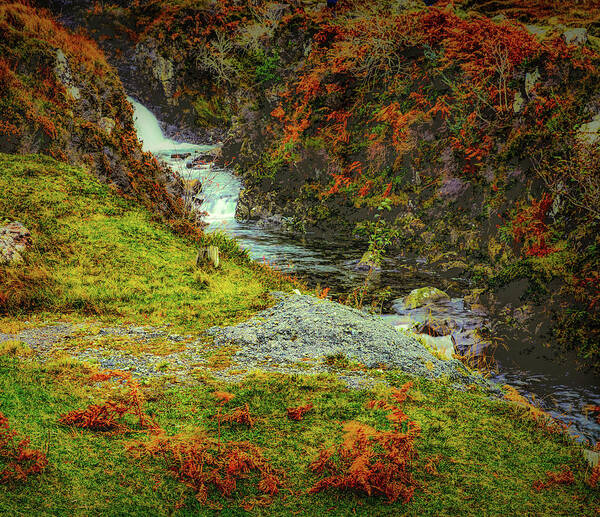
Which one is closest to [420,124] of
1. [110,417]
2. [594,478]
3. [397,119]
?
[397,119]

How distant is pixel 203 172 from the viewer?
1465cm

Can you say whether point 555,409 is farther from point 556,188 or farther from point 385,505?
point 556,188

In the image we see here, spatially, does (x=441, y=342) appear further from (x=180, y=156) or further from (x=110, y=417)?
(x=180, y=156)

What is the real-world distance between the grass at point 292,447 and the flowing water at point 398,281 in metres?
2.42

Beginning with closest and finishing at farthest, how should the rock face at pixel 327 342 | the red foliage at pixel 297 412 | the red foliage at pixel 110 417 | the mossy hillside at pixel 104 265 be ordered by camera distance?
the red foliage at pixel 110 417 < the red foliage at pixel 297 412 < the rock face at pixel 327 342 < the mossy hillside at pixel 104 265

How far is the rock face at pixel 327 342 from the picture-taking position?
509 centimetres

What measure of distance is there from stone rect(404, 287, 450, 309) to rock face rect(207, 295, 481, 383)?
308 centimetres

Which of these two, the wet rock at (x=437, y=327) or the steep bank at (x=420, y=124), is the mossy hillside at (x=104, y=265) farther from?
the steep bank at (x=420, y=124)

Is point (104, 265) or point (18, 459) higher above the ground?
point (18, 459)

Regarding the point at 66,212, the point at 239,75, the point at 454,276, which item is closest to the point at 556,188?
the point at 454,276

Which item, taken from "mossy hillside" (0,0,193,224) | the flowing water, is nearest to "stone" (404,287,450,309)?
the flowing water

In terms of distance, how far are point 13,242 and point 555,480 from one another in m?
7.60

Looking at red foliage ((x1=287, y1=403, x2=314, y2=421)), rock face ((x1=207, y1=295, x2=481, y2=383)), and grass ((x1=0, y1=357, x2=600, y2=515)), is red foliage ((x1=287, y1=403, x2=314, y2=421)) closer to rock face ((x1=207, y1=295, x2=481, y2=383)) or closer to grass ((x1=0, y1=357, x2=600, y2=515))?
grass ((x1=0, y1=357, x2=600, y2=515))

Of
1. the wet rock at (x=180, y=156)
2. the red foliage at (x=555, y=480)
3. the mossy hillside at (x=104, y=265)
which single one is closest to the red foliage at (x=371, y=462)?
the red foliage at (x=555, y=480)
